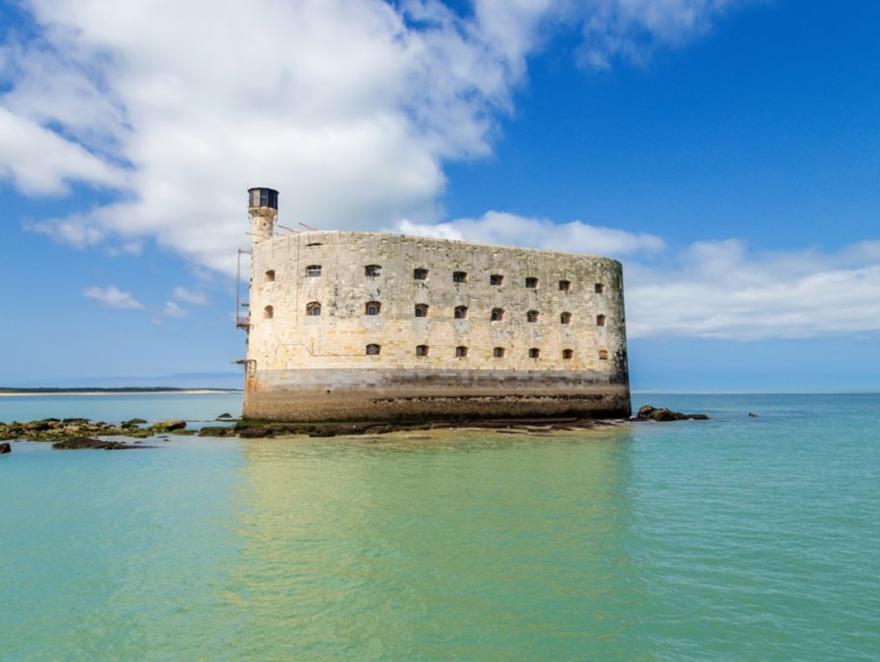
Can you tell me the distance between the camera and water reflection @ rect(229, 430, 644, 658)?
5328 millimetres

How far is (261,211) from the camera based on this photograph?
26828 mm

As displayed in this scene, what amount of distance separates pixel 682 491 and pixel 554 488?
7.92 feet

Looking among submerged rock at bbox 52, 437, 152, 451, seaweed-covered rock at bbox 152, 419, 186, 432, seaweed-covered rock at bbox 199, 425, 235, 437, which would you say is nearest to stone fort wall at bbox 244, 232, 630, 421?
seaweed-covered rock at bbox 199, 425, 235, 437

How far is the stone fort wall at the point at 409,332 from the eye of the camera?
2362 centimetres

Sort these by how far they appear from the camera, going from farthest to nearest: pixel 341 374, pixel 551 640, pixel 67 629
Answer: pixel 341 374 < pixel 67 629 < pixel 551 640

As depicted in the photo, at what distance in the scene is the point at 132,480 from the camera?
13.3 m

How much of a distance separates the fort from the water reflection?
987cm

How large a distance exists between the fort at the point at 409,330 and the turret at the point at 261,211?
0.04 m

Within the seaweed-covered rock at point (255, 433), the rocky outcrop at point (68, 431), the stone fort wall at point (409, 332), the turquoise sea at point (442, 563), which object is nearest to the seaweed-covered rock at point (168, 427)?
the rocky outcrop at point (68, 431)

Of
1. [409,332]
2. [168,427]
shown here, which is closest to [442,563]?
[409,332]

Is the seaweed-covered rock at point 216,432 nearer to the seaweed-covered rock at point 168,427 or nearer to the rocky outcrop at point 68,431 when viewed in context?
the rocky outcrop at point 68,431

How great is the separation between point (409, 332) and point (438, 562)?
57.0 feet

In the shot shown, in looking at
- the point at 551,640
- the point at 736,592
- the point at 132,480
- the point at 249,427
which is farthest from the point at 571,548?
the point at 249,427

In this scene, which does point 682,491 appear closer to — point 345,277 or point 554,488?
point 554,488
